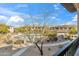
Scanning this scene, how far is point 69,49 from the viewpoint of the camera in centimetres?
132

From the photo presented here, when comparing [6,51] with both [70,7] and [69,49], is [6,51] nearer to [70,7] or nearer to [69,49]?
[69,49]

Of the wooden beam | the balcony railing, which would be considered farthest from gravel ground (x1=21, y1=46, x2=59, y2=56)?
the wooden beam

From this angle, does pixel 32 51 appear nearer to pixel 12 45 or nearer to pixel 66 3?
pixel 12 45

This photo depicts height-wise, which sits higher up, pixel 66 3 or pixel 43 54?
pixel 66 3

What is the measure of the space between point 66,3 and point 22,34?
0.48 m

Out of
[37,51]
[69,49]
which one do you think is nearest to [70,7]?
[69,49]

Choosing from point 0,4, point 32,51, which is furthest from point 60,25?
A: point 0,4

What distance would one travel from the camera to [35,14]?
1360 mm

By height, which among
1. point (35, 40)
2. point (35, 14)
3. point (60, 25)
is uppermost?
point (35, 14)

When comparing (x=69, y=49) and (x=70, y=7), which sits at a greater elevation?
(x=70, y=7)

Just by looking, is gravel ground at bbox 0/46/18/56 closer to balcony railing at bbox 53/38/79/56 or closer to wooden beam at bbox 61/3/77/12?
balcony railing at bbox 53/38/79/56

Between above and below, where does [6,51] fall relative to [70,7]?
below

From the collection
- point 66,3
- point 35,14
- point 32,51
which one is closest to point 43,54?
point 32,51

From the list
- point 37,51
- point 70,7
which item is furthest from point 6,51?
point 70,7
